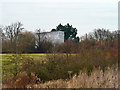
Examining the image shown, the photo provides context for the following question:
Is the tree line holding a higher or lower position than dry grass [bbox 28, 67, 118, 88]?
higher

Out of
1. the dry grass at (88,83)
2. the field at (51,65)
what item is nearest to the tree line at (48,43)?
the field at (51,65)

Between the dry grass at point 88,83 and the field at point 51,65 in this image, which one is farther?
the field at point 51,65

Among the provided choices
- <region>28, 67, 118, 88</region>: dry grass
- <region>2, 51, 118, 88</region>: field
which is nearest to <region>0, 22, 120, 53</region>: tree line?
<region>2, 51, 118, 88</region>: field

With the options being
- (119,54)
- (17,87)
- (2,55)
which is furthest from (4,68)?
(119,54)

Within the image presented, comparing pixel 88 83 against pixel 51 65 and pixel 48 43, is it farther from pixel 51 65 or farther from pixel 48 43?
pixel 48 43

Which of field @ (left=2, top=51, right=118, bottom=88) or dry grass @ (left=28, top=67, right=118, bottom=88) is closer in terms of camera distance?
dry grass @ (left=28, top=67, right=118, bottom=88)

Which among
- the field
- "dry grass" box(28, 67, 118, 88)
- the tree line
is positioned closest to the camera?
"dry grass" box(28, 67, 118, 88)

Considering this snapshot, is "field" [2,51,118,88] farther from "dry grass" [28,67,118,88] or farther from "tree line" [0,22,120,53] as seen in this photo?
"dry grass" [28,67,118,88]

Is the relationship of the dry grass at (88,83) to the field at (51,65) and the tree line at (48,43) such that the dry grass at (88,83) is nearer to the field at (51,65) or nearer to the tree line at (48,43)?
the tree line at (48,43)

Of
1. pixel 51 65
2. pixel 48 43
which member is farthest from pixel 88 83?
pixel 48 43

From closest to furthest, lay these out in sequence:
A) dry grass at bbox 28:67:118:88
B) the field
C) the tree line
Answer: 1. dry grass at bbox 28:67:118:88
2. the tree line
3. the field

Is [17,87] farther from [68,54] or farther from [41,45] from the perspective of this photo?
[41,45]

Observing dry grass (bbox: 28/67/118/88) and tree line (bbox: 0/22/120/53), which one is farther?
tree line (bbox: 0/22/120/53)

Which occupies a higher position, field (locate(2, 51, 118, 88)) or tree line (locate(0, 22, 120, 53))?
tree line (locate(0, 22, 120, 53))
